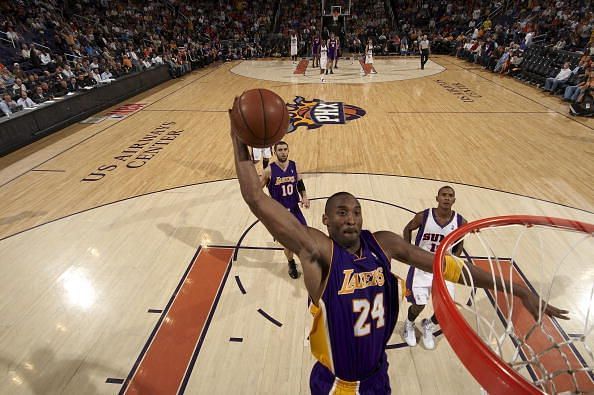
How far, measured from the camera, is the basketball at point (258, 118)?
1963 millimetres

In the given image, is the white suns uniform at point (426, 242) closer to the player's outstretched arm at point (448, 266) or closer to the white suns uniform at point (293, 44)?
the player's outstretched arm at point (448, 266)

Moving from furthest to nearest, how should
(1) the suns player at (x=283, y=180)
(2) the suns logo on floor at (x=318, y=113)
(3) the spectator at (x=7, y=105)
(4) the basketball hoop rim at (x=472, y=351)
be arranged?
(2) the suns logo on floor at (x=318, y=113)
(3) the spectator at (x=7, y=105)
(1) the suns player at (x=283, y=180)
(4) the basketball hoop rim at (x=472, y=351)

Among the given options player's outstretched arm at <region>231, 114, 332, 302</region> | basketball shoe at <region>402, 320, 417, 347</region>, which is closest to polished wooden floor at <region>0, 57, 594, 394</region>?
basketball shoe at <region>402, 320, 417, 347</region>

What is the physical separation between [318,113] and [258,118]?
30.4ft

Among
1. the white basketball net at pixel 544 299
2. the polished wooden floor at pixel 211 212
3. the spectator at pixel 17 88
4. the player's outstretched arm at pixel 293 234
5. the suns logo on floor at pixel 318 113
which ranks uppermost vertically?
the player's outstretched arm at pixel 293 234

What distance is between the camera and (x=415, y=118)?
34.3 feet

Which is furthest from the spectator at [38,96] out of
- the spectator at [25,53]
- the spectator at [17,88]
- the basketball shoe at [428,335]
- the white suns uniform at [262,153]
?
the basketball shoe at [428,335]

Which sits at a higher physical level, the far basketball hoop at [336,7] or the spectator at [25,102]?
the far basketball hoop at [336,7]

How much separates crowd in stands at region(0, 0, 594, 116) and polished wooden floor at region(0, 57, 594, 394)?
299cm

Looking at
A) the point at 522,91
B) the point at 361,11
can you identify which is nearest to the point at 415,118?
the point at 522,91

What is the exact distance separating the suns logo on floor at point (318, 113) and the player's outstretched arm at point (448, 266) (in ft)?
25.9

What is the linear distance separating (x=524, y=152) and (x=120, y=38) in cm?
1811

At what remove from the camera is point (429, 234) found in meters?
3.41

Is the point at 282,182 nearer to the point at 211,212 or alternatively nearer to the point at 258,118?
the point at 211,212
